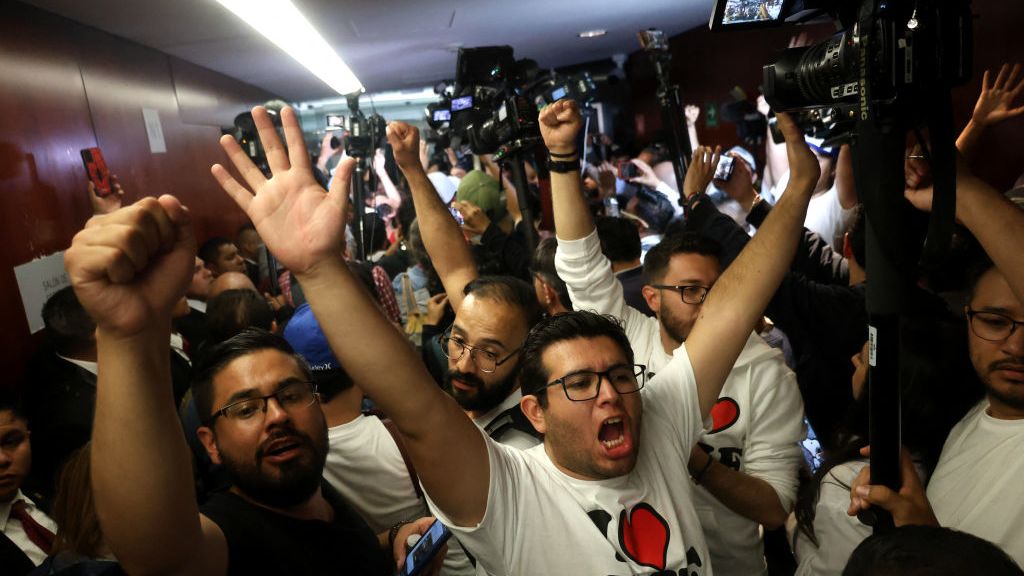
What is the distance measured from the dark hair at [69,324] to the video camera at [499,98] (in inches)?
71.2

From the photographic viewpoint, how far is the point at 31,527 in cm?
222

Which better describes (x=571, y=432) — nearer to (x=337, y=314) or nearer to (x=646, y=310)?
(x=337, y=314)

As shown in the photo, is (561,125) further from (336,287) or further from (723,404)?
(336,287)

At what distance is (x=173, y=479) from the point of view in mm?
1067

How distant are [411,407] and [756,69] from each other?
736cm

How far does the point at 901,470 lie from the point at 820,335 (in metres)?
1.37

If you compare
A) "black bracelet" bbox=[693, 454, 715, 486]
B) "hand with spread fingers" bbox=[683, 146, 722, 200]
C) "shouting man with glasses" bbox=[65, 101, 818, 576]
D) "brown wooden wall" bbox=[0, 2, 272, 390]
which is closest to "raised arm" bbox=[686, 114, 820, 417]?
"shouting man with glasses" bbox=[65, 101, 818, 576]

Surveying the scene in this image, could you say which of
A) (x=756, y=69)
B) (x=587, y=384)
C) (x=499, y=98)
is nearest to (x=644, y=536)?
(x=587, y=384)

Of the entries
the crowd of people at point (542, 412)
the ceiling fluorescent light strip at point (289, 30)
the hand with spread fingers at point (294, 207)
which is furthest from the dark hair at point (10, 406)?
the ceiling fluorescent light strip at point (289, 30)

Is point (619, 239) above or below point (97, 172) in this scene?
below

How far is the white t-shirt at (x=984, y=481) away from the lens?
134 cm

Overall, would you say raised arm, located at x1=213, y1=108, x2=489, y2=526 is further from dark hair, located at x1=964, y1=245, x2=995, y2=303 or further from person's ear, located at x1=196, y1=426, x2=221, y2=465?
dark hair, located at x1=964, y1=245, x2=995, y2=303

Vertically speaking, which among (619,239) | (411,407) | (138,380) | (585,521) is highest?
(138,380)

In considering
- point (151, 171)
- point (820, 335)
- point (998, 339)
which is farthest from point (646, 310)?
point (151, 171)
